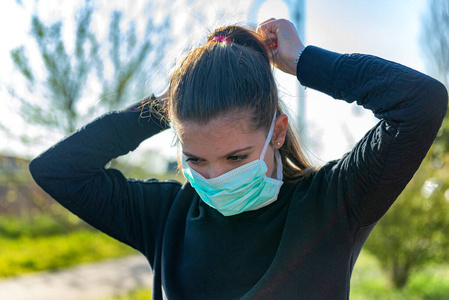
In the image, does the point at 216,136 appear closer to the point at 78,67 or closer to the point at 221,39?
the point at 221,39

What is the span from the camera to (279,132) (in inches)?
69.4

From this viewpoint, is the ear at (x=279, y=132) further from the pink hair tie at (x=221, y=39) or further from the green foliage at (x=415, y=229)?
the green foliage at (x=415, y=229)

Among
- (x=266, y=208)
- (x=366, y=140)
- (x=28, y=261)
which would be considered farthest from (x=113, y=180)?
(x=28, y=261)

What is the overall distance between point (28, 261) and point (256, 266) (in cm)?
738

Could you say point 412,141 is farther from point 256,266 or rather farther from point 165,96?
point 165,96

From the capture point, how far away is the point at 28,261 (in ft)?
25.9

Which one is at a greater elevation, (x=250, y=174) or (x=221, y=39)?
(x=221, y=39)

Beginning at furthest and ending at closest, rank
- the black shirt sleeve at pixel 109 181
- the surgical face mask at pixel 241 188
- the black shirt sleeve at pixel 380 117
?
the black shirt sleeve at pixel 109 181
the surgical face mask at pixel 241 188
the black shirt sleeve at pixel 380 117

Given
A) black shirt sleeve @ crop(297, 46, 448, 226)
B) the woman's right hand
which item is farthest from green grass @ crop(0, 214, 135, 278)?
black shirt sleeve @ crop(297, 46, 448, 226)

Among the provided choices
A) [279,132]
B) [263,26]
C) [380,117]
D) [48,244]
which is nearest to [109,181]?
[279,132]

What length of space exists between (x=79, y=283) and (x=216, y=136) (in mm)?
6065

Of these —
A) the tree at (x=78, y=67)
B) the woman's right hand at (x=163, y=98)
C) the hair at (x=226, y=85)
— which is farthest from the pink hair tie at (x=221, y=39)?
the tree at (x=78, y=67)

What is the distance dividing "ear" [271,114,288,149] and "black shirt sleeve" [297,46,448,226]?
0.24 meters

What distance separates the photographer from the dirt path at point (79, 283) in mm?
6207
